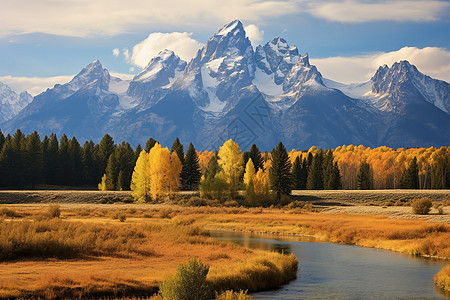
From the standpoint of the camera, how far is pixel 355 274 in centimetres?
3356

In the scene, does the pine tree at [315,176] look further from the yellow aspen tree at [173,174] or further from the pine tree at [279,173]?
the yellow aspen tree at [173,174]

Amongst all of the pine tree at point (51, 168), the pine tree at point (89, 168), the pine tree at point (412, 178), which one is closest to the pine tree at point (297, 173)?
the pine tree at point (412, 178)

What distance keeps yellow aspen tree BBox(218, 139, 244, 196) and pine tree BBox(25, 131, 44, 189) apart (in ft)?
162

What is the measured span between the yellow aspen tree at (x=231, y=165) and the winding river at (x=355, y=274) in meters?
50.0

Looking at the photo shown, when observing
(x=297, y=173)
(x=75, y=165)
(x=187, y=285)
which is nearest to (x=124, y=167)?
(x=75, y=165)

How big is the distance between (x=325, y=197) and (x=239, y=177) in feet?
58.7

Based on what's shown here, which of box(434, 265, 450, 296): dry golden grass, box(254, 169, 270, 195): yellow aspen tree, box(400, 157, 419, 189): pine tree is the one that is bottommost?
box(434, 265, 450, 296): dry golden grass

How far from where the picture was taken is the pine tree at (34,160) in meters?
121

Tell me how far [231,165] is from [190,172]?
21.1 metres

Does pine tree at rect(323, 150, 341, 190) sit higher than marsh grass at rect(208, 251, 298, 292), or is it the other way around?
pine tree at rect(323, 150, 341, 190)

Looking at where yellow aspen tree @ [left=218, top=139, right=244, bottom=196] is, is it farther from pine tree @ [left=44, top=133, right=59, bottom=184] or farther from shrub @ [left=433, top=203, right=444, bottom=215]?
pine tree @ [left=44, top=133, right=59, bottom=184]

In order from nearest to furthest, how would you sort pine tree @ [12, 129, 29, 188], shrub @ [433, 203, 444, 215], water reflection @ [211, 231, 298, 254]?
water reflection @ [211, 231, 298, 254], shrub @ [433, 203, 444, 215], pine tree @ [12, 129, 29, 188]

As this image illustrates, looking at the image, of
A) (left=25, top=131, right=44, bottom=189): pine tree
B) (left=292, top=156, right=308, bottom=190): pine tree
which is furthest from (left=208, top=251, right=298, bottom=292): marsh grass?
(left=25, top=131, right=44, bottom=189): pine tree

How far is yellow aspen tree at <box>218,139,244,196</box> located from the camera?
9928 cm
